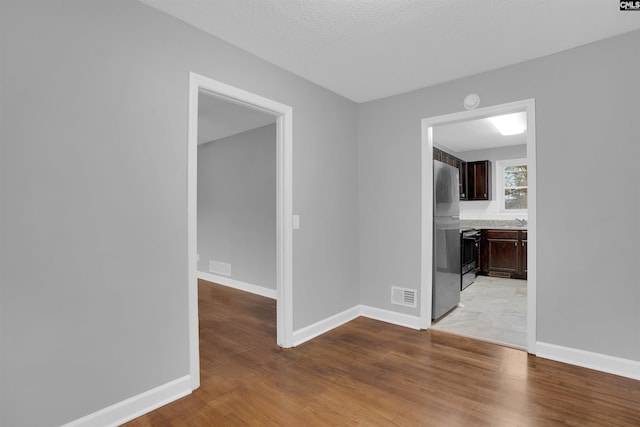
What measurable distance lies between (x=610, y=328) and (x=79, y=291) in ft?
12.0

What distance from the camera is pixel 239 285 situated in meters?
5.38

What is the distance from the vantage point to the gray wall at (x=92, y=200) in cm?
161

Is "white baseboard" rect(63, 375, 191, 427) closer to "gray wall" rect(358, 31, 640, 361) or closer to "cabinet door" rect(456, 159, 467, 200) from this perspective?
"gray wall" rect(358, 31, 640, 361)

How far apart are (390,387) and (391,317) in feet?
4.62

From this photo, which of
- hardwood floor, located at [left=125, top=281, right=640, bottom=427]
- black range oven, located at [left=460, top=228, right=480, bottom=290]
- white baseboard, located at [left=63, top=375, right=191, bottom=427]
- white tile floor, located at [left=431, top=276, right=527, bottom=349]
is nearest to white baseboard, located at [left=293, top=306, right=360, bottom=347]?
hardwood floor, located at [left=125, top=281, right=640, bottom=427]

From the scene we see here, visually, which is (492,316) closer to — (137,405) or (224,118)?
(137,405)

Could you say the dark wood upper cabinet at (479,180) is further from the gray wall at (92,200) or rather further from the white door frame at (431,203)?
the gray wall at (92,200)

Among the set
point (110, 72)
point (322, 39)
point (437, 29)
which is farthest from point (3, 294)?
point (437, 29)

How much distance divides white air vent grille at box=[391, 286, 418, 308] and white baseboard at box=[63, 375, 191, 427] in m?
2.27

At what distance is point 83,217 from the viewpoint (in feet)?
5.95

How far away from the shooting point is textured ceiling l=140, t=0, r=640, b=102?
2096mm

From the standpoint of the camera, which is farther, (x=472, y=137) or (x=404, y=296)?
(x=472, y=137)

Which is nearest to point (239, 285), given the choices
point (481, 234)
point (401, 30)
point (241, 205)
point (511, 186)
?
point (241, 205)

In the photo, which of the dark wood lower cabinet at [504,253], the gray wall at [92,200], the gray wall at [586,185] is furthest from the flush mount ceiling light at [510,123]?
the gray wall at [92,200]
